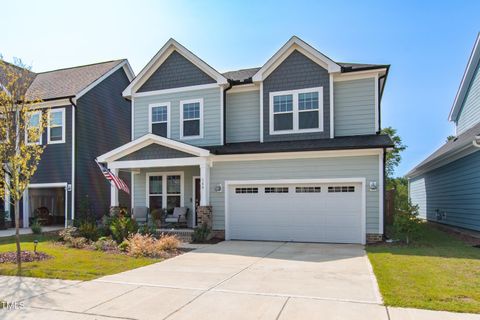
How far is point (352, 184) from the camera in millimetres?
12383

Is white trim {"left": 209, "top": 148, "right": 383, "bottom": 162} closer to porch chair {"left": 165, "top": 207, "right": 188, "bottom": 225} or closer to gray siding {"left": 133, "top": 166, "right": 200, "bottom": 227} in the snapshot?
gray siding {"left": 133, "top": 166, "right": 200, "bottom": 227}

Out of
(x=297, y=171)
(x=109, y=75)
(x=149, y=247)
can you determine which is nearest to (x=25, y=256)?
(x=149, y=247)

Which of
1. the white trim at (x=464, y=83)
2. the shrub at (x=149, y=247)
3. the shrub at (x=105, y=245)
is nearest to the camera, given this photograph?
the shrub at (x=149, y=247)

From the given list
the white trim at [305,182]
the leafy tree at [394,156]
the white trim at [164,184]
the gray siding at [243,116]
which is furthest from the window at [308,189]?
the leafy tree at [394,156]

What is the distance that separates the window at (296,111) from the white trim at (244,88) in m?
0.82

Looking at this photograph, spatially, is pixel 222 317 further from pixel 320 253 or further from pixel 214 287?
pixel 320 253

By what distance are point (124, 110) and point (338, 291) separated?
17.3 meters

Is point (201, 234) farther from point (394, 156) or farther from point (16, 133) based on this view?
point (394, 156)

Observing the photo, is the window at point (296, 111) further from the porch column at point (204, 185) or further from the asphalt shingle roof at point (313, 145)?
the porch column at point (204, 185)

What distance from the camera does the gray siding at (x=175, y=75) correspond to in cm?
1530

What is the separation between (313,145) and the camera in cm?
1280

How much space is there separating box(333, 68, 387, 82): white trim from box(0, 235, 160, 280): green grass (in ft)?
29.7

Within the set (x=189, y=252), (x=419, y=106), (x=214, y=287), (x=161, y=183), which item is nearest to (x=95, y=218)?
(x=161, y=183)

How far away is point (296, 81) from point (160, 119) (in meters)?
5.90
